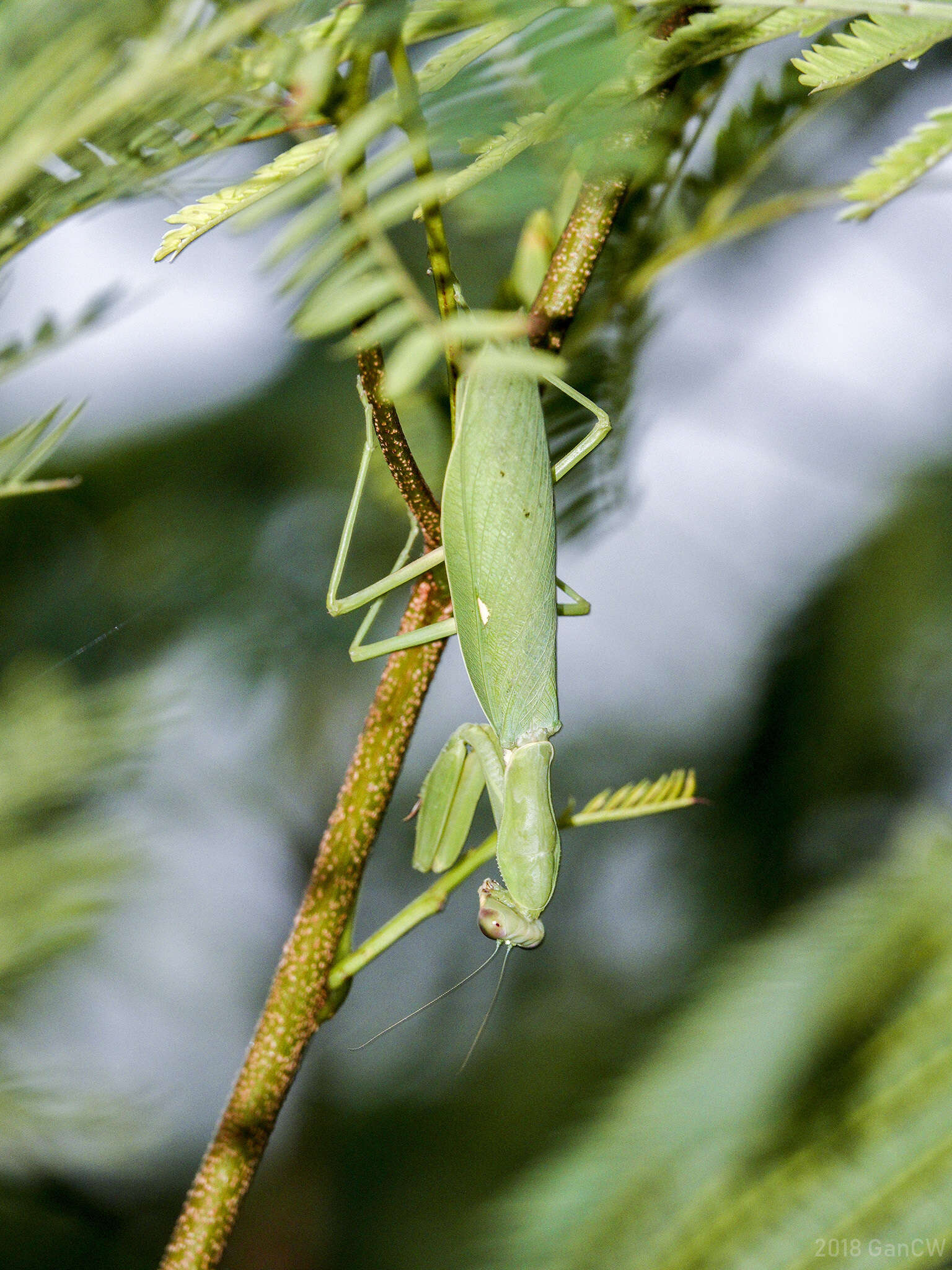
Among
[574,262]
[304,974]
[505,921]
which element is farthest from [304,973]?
[574,262]

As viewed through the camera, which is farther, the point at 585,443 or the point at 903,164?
the point at 585,443

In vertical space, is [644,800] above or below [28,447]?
below

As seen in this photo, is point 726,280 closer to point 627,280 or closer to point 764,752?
point 627,280

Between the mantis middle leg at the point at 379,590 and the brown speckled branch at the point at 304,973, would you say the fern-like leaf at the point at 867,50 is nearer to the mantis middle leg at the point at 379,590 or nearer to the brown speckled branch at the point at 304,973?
the mantis middle leg at the point at 379,590

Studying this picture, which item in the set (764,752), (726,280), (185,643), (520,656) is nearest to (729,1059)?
(520,656)

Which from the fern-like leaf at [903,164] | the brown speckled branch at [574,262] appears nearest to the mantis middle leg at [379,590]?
the brown speckled branch at [574,262]

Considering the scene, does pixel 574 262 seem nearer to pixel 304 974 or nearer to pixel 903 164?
pixel 903 164

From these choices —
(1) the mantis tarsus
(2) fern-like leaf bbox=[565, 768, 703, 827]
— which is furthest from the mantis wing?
(2) fern-like leaf bbox=[565, 768, 703, 827]
